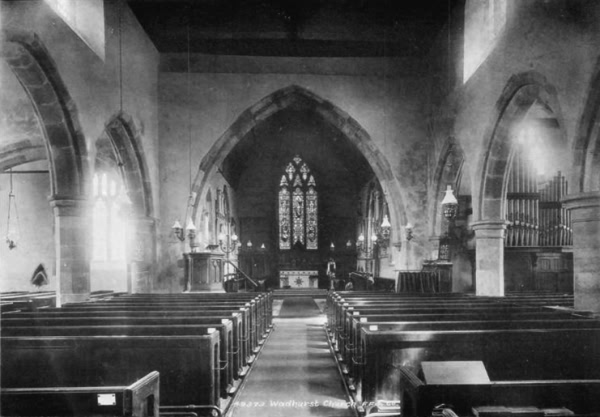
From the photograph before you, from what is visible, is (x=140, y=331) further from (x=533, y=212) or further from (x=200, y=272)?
(x=533, y=212)

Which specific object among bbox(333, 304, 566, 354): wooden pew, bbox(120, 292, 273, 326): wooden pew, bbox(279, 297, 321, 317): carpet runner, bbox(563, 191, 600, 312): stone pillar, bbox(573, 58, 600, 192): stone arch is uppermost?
bbox(573, 58, 600, 192): stone arch

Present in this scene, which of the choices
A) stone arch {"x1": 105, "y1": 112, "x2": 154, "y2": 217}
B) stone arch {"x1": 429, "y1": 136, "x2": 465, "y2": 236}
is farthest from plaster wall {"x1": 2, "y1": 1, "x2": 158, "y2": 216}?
stone arch {"x1": 429, "y1": 136, "x2": 465, "y2": 236}

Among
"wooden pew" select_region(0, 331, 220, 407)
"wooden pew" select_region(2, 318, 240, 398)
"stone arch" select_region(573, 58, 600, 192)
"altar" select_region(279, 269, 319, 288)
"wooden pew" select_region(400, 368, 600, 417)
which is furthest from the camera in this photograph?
"altar" select_region(279, 269, 319, 288)

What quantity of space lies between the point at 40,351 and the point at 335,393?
317 cm

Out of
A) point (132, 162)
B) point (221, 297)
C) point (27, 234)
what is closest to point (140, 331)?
point (221, 297)

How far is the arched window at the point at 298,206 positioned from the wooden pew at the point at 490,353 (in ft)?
75.2

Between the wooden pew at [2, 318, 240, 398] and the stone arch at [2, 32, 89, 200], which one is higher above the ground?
the stone arch at [2, 32, 89, 200]

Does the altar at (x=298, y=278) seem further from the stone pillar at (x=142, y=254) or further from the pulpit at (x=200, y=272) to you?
the pulpit at (x=200, y=272)

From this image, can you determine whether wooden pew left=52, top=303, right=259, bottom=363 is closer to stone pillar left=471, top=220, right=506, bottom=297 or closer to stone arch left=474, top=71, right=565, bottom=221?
stone pillar left=471, top=220, right=506, bottom=297

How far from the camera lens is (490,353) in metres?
5.11

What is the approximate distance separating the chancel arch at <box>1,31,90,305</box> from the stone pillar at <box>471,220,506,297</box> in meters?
8.27

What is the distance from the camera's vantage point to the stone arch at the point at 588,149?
7.82m

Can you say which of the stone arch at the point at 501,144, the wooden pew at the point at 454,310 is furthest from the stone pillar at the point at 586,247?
the stone arch at the point at 501,144

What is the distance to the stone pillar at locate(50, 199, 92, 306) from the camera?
10281 mm
